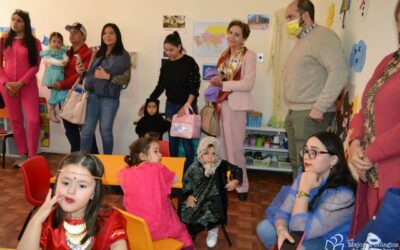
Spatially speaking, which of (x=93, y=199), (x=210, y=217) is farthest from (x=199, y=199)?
(x=93, y=199)

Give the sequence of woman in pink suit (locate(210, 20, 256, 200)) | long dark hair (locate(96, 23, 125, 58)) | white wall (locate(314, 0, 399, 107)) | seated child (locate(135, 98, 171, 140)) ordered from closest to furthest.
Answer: white wall (locate(314, 0, 399, 107))
woman in pink suit (locate(210, 20, 256, 200))
long dark hair (locate(96, 23, 125, 58))
seated child (locate(135, 98, 171, 140))

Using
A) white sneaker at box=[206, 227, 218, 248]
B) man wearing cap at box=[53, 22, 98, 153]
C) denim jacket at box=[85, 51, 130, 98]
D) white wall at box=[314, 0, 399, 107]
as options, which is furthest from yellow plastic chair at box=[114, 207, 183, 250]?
man wearing cap at box=[53, 22, 98, 153]

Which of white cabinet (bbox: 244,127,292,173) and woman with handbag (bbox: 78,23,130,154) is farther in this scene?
white cabinet (bbox: 244,127,292,173)

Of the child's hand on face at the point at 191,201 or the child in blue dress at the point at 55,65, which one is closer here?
the child's hand on face at the point at 191,201

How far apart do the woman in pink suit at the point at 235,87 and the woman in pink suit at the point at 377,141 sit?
162 centimetres

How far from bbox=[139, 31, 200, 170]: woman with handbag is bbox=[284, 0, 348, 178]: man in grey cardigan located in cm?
105

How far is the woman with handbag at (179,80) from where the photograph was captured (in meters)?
3.40

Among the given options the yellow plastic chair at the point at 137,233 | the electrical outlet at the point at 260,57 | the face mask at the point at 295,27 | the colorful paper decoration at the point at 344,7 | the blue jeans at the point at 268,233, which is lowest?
the blue jeans at the point at 268,233

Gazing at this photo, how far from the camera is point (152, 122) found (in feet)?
12.5

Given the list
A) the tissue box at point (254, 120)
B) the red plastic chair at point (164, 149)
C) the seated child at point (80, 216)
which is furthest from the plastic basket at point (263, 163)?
the seated child at point (80, 216)

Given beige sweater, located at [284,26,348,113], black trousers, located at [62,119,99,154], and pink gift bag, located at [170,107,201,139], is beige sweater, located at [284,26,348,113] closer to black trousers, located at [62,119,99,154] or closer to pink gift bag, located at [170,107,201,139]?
pink gift bag, located at [170,107,201,139]

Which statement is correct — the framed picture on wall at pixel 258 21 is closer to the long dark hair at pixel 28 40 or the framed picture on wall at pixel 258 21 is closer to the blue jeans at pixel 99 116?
the blue jeans at pixel 99 116

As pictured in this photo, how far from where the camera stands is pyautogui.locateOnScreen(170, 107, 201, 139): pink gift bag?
3.36m

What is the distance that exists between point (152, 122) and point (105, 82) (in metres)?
0.67
